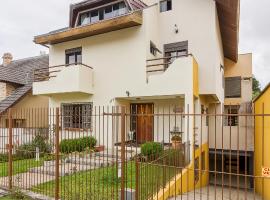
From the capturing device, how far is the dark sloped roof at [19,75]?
18.3m

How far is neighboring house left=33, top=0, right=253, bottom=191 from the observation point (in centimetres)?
1310

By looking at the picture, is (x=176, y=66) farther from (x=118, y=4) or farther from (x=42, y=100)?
(x=42, y=100)

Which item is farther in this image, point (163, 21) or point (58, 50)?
point (58, 50)

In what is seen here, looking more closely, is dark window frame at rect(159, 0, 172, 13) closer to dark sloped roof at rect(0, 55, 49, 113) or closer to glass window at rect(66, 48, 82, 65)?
glass window at rect(66, 48, 82, 65)

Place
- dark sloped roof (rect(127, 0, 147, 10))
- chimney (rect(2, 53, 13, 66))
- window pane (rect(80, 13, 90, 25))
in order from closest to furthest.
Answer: dark sloped roof (rect(127, 0, 147, 10)), window pane (rect(80, 13, 90, 25)), chimney (rect(2, 53, 13, 66))

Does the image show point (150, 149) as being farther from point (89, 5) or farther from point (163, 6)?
point (89, 5)

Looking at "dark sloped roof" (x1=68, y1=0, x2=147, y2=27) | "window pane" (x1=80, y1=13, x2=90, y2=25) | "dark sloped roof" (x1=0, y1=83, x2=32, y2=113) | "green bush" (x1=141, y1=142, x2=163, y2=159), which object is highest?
"dark sloped roof" (x1=68, y1=0, x2=147, y2=27)

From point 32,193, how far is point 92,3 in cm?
1223

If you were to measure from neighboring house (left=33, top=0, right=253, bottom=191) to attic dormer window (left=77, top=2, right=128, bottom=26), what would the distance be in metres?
0.06

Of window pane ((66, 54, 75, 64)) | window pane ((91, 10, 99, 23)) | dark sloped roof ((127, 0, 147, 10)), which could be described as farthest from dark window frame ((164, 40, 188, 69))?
window pane ((66, 54, 75, 64))

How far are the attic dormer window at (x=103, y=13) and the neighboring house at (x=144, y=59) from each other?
57mm

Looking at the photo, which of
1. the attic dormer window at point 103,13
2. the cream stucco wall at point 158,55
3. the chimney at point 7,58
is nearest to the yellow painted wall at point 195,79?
the cream stucco wall at point 158,55

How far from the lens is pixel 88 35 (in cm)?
1536

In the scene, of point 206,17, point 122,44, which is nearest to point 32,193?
point 122,44
